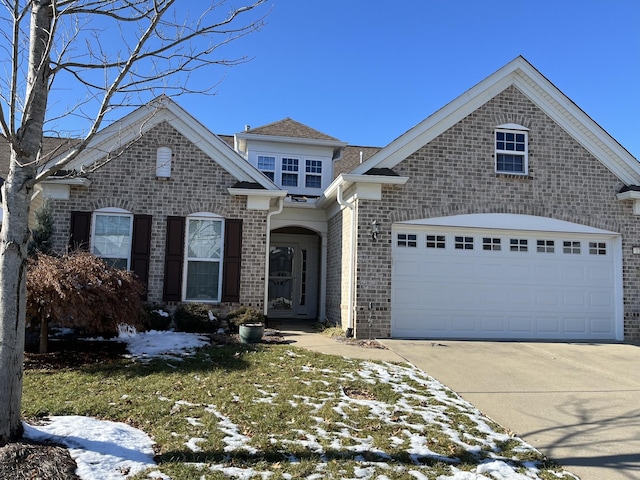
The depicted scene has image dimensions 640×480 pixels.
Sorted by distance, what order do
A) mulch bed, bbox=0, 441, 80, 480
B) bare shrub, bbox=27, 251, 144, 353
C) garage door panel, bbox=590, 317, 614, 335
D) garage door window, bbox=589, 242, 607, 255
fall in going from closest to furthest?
mulch bed, bbox=0, 441, 80, 480 < bare shrub, bbox=27, 251, 144, 353 < garage door panel, bbox=590, 317, 614, 335 < garage door window, bbox=589, 242, 607, 255

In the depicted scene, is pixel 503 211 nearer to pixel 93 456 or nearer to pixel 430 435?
pixel 430 435

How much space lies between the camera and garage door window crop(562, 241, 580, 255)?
11.9 m

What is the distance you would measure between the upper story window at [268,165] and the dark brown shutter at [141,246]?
4.84 m

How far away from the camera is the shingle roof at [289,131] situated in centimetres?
1586

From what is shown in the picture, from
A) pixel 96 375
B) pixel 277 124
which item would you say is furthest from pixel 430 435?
pixel 277 124

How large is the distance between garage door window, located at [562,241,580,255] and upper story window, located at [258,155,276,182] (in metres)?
8.54

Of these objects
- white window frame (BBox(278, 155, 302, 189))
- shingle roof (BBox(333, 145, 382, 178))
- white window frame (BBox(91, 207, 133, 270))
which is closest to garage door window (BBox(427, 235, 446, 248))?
white window frame (BBox(278, 155, 302, 189))

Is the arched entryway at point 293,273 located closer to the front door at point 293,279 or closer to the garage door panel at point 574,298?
the front door at point 293,279

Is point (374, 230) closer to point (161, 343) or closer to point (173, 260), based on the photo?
point (173, 260)

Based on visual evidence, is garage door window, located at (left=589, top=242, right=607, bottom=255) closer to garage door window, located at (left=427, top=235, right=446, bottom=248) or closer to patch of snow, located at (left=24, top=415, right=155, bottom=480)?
garage door window, located at (left=427, top=235, right=446, bottom=248)

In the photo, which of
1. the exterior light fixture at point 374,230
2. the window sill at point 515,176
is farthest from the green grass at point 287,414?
the window sill at point 515,176

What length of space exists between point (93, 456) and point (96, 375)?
10.6 ft

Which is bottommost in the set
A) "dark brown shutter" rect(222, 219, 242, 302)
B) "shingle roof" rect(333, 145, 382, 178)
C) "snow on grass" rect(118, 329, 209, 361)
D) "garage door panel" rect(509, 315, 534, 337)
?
"snow on grass" rect(118, 329, 209, 361)

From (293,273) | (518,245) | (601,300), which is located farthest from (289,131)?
(601,300)
